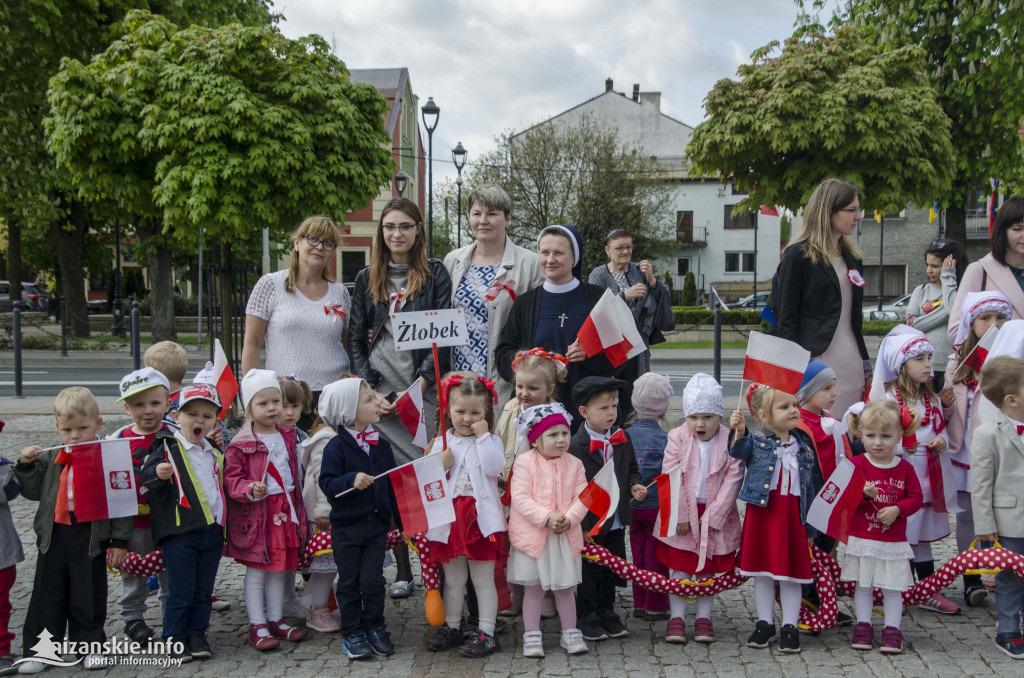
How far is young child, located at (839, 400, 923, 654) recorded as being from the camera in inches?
147

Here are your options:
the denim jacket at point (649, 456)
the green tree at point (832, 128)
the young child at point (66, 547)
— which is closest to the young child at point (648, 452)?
the denim jacket at point (649, 456)

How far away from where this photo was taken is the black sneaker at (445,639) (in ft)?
12.4

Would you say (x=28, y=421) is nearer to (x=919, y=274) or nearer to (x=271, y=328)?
(x=271, y=328)

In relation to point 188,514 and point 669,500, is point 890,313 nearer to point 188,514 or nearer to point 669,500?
point 669,500

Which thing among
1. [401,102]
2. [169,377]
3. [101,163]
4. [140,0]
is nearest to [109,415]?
[101,163]

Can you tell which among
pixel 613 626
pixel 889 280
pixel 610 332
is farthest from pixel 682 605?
pixel 889 280

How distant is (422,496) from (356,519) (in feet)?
1.15

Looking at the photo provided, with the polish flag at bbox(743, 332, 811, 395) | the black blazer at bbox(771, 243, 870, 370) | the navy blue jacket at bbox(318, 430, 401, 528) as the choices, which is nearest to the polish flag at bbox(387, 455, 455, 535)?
the navy blue jacket at bbox(318, 430, 401, 528)

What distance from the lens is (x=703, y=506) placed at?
13.0 ft

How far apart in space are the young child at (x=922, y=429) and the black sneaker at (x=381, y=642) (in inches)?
106

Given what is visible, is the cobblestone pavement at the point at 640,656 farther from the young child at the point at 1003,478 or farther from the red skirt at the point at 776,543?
the red skirt at the point at 776,543

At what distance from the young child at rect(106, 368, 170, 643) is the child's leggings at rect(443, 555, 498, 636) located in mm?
1342

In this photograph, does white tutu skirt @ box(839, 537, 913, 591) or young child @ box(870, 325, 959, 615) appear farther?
young child @ box(870, 325, 959, 615)

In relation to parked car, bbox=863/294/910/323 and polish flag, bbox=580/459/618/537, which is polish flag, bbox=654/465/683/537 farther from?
parked car, bbox=863/294/910/323
